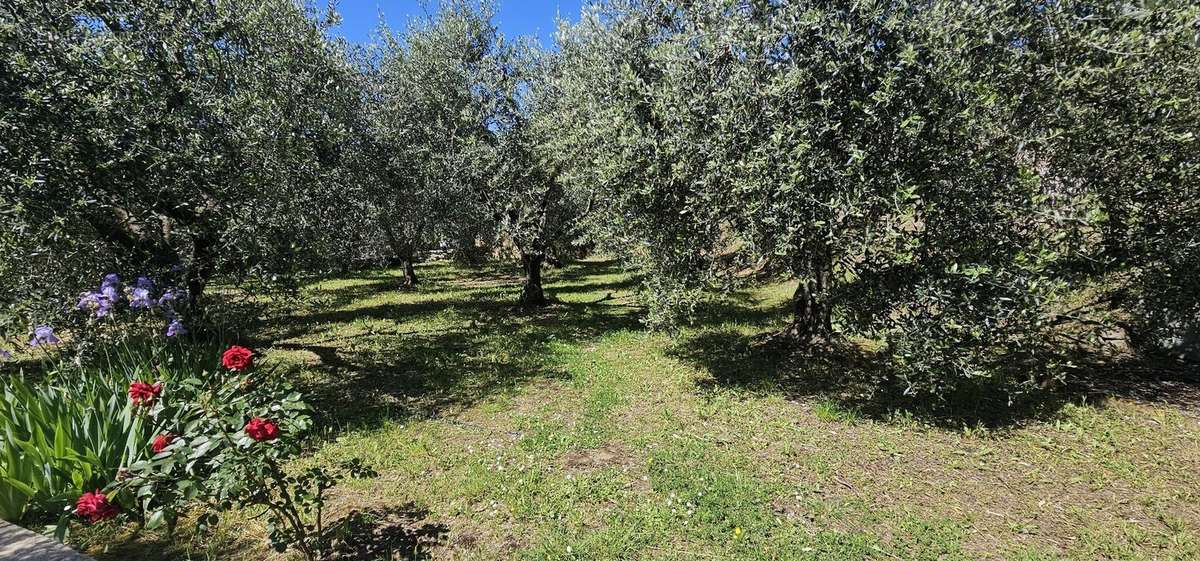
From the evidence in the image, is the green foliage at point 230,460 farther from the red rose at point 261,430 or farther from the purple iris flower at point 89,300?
the purple iris flower at point 89,300

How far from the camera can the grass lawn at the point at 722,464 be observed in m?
4.33

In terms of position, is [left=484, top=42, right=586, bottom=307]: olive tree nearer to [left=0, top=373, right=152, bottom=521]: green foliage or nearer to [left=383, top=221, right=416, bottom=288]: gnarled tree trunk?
[left=383, top=221, right=416, bottom=288]: gnarled tree trunk

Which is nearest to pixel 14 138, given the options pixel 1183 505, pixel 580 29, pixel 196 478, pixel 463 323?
pixel 196 478

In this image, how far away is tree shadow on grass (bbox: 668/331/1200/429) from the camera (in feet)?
22.7

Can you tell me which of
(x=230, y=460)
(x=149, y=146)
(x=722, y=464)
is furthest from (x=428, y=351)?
(x=230, y=460)

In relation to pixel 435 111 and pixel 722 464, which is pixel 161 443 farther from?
pixel 435 111

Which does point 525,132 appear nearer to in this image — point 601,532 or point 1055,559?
point 601,532

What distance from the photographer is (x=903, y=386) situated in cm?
756

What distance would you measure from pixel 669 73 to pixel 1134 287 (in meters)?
6.79

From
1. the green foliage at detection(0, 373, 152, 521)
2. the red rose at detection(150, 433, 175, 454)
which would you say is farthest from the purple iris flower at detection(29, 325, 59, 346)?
the red rose at detection(150, 433, 175, 454)

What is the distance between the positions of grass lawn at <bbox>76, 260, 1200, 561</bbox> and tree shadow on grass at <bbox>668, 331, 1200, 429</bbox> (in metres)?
0.05

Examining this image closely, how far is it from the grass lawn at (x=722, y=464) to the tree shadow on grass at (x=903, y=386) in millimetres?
54

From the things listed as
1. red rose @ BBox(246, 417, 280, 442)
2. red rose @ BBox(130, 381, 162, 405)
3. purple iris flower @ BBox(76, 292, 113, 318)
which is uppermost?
purple iris flower @ BBox(76, 292, 113, 318)

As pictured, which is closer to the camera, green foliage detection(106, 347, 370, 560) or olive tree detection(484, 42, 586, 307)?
green foliage detection(106, 347, 370, 560)
